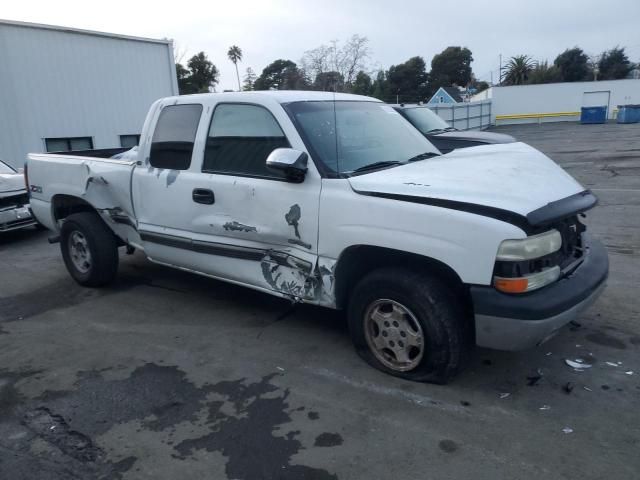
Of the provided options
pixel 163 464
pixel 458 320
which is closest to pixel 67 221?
pixel 163 464

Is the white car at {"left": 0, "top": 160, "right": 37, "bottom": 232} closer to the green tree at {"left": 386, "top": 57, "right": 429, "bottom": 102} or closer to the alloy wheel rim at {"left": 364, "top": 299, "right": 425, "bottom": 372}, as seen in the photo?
the alloy wheel rim at {"left": 364, "top": 299, "right": 425, "bottom": 372}

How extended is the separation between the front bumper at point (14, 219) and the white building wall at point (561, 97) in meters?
38.8

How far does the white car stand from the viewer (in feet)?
27.3

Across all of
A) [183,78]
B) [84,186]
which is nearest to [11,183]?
[84,186]

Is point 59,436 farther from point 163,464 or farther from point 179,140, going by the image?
point 179,140

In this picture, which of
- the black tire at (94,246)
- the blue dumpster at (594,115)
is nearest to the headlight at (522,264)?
the black tire at (94,246)

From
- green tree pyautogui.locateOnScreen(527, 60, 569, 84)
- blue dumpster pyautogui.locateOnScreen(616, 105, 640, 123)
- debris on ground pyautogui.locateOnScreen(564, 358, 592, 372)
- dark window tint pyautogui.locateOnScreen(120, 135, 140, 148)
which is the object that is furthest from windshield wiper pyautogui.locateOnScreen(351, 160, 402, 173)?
green tree pyautogui.locateOnScreen(527, 60, 569, 84)

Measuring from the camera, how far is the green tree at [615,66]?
192 ft

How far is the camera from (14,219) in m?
8.41

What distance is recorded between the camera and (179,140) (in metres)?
4.67

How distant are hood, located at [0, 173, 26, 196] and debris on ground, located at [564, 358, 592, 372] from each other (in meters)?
8.31

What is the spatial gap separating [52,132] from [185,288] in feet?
36.9

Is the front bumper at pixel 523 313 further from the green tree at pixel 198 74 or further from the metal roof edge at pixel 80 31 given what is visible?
the green tree at pixel 198 74

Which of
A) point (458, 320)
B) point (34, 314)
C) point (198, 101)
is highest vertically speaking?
point (198, 101)
